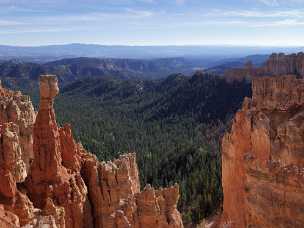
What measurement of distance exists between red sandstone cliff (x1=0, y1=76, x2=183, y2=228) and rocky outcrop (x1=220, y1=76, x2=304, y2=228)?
359 centimetres

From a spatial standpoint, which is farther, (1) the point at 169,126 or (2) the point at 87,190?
(1) the point at 169,126

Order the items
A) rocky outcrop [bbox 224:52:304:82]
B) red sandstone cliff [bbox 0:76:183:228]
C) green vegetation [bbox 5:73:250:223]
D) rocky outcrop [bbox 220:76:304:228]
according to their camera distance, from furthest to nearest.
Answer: rocky outcrop [bbox 224:52:304:82]
green vegetation [bbox 5:73:250:223]
rocky outcrop [bbox 220:76:304:228]
red sandstone cliff [bbox 0:76:183:228]

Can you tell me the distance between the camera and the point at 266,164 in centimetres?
2205

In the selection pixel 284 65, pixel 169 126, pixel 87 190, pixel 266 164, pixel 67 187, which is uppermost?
pixel 284 65

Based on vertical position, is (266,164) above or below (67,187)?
above

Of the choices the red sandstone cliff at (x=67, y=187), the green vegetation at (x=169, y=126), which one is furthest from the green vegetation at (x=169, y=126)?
the red sandstone cliff at (x=67, y=187)

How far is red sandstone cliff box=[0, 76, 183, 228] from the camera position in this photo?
63.7 ft

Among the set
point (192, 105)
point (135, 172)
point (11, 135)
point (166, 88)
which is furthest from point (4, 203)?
point (166, 88)

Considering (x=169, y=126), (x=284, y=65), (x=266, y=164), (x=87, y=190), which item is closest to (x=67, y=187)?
(x=87, y=190)

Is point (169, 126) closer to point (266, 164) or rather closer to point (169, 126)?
point (169, 126)

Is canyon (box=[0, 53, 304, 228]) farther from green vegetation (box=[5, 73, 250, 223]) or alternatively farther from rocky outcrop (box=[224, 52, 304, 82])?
rocky outcrop (box=[224, 52, 304, 82])

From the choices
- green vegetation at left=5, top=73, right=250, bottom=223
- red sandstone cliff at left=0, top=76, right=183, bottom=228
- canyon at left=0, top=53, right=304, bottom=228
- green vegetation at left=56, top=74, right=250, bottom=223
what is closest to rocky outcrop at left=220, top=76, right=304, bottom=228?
canyon at left=0, top=53, right=304, bottom=228

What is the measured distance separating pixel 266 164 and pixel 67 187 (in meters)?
8.33

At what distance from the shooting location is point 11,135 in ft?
66.0
